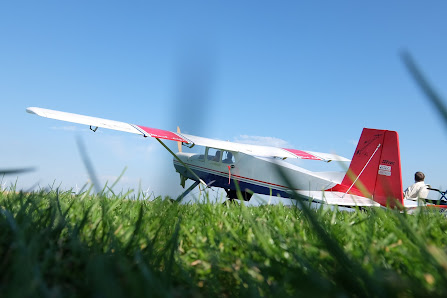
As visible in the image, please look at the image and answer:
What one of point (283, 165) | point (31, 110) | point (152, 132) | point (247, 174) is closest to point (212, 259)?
point (283, 165)

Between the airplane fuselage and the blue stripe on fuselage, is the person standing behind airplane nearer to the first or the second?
the airplane fuselage

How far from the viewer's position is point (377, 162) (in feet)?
35.3

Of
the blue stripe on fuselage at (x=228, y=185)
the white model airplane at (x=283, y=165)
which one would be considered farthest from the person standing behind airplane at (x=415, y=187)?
the blue stripe on fuselage at (x=228, y=185)

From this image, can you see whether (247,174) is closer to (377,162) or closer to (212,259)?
(377,162)

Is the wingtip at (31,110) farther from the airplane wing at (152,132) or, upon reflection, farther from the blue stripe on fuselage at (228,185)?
the blue stripe on fuselage at (228,185)

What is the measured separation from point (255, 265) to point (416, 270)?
0.66 meters

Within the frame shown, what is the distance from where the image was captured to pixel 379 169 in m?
10.6

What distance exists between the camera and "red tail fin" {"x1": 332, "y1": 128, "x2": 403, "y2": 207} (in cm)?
1015

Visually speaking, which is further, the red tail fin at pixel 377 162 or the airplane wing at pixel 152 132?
the airplane wing at pixel 152 132

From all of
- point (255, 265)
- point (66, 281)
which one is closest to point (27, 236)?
point (66, 281)

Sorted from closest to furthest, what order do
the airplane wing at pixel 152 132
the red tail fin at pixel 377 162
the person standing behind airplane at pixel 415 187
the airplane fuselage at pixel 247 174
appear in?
the red tail fin at pixel 377 162, the person standing behind airplane at pixel 415 187, the airplane wing at pixel 152 132, the airplane fuselage at pixel 247 174

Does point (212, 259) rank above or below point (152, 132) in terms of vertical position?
above

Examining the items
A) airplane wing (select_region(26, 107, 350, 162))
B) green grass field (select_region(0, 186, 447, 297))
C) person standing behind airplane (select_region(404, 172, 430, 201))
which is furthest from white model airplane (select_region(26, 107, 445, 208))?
green grass field (select_region(0, 186, 447, 297))

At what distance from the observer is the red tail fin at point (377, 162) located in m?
10.1
